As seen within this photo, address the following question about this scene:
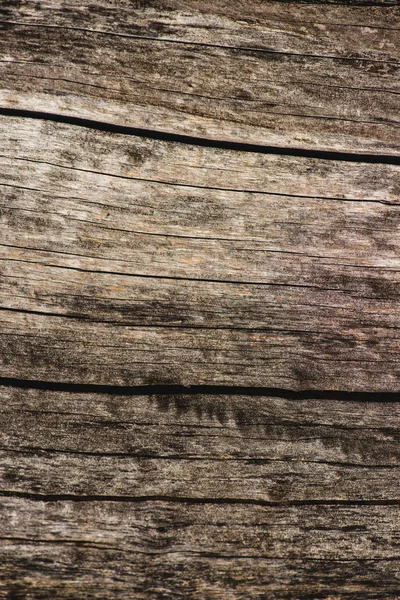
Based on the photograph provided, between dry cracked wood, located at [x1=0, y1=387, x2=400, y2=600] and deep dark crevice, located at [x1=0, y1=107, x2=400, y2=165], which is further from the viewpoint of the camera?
deep dark crevice, located at [x1=0, y1=107, x2=400, y2=165]

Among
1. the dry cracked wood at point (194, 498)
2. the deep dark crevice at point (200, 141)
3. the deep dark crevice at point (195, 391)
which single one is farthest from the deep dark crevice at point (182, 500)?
the deep dark crevice at point (200, 141)

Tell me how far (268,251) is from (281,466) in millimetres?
835

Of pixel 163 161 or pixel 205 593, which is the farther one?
pixel 163 161

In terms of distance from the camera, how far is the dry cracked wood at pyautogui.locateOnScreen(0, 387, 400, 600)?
6.20 feet

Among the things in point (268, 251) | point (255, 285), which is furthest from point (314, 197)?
point (255, 285)

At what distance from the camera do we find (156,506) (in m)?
1.94

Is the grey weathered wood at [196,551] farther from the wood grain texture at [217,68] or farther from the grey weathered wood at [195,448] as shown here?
the wood grain texture at [217,68]

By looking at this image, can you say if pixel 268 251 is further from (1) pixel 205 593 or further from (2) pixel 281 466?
(1) pixel 205 593

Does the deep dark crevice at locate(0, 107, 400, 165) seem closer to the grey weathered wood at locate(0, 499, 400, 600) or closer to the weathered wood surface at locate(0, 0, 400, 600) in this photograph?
the weathered wood surface at locate(0, 0, 400, 600)

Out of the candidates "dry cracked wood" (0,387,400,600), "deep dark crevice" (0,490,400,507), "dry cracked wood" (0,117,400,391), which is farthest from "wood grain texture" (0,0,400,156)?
"deep dark crevice" (0,490,400,507)

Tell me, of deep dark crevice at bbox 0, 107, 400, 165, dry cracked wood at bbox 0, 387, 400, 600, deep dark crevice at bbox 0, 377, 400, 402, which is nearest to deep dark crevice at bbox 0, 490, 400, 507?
dry cracked wood at bbox 0, 387, 400, 600

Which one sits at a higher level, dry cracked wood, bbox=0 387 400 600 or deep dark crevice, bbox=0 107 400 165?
deep dark crevice, bbox=0 107 400 165

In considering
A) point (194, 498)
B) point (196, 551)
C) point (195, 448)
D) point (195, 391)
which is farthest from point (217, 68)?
point (196, 551)

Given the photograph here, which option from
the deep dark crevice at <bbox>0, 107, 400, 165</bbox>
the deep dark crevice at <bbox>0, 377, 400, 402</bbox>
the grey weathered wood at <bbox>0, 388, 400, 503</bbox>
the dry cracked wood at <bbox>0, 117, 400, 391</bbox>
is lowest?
the grey weathered wood at <bbox>0, 388, 400, 503</bbox>
